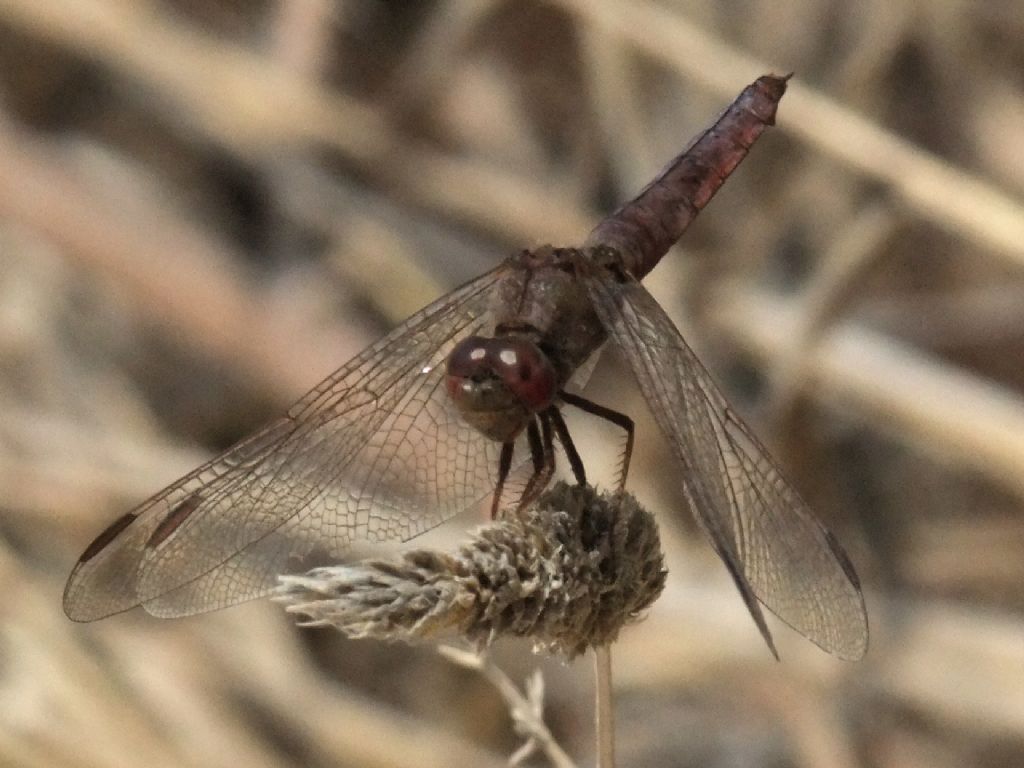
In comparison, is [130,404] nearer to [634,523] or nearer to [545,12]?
[545,12]

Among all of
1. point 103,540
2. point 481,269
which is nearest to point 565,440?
point 103,540

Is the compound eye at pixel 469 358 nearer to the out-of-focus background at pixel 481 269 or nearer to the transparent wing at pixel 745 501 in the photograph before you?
the transparent wing at pixel 745 501

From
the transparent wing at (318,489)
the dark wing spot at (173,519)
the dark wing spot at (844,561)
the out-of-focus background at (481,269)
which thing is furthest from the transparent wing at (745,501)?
the out-of-focus background at (481,269)

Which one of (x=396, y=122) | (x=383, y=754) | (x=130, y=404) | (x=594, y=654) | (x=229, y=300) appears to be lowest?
(x=594, y=654)

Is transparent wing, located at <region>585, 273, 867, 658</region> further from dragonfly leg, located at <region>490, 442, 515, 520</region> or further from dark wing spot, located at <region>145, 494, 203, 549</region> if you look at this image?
dark wing spot, located at <region>145, 494, 203, 549</region>

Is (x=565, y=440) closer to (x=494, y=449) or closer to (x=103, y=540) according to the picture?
(x=494, y=449)

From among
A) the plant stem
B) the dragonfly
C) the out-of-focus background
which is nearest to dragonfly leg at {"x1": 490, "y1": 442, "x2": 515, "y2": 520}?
the dragonfly

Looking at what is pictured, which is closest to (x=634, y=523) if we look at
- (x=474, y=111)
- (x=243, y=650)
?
(x=243, y=650)
